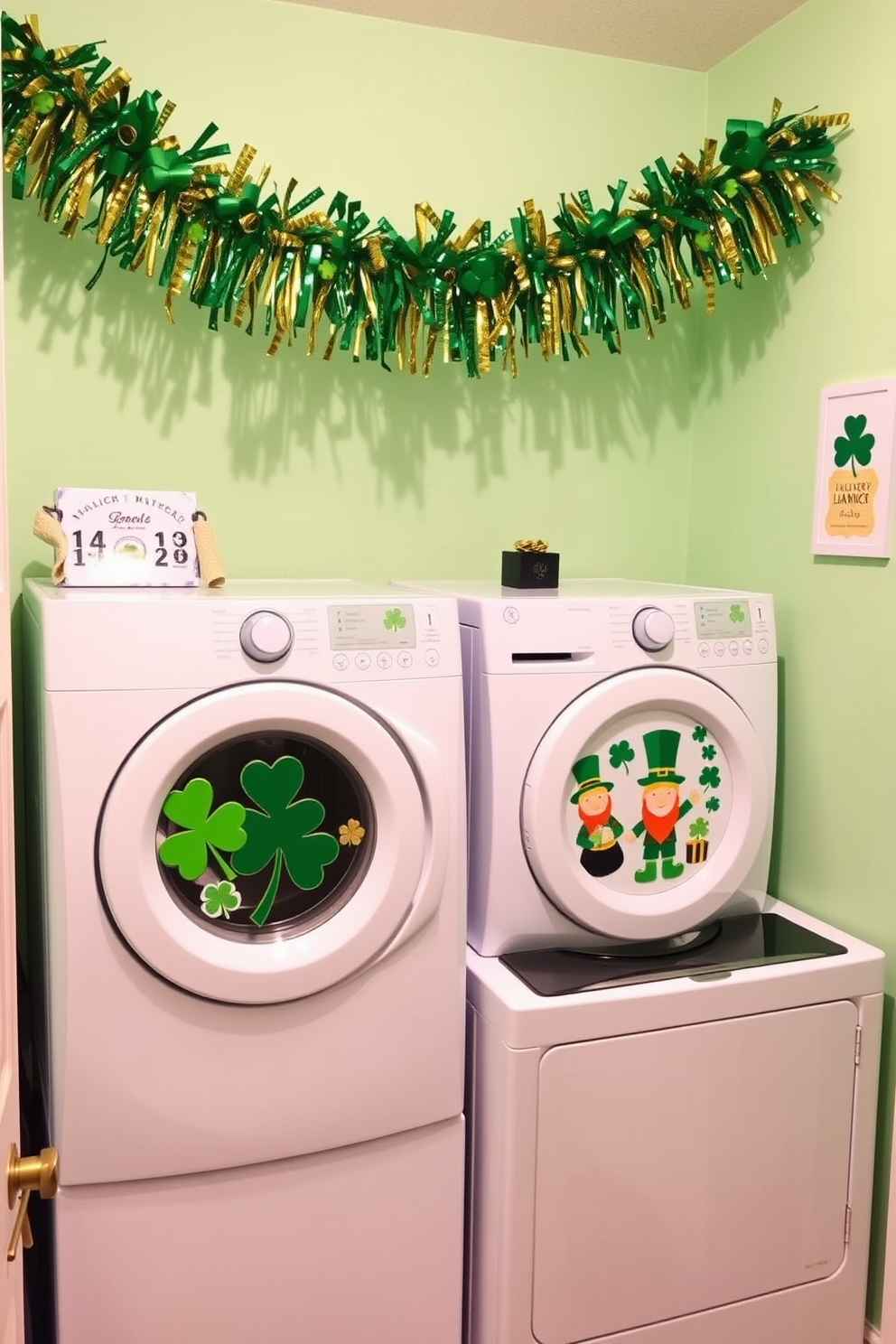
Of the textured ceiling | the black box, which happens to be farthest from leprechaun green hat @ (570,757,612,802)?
the textured ceiling

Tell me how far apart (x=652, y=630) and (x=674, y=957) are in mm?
566

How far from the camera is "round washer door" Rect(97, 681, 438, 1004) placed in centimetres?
157

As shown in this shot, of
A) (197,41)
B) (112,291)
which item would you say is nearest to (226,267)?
(112,291)

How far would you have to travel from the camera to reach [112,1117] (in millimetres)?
1599

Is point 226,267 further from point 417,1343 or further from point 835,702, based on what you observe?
point 417,1343

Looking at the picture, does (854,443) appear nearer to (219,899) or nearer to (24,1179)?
(219,899)

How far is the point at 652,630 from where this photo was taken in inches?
76.1

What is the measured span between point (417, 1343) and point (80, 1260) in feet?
1.88

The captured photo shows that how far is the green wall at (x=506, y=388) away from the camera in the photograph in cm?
207

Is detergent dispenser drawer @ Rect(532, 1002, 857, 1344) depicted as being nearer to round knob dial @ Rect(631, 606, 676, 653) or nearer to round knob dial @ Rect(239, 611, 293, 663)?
round knob dial @ Rect(631, 606, 676, 653)

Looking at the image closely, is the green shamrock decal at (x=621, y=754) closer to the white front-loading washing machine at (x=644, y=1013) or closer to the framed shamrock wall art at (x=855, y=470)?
the white front-loading washing machine at (x=644, y=1013)

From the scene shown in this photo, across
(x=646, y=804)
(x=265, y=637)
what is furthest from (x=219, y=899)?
(x=646, y=804)

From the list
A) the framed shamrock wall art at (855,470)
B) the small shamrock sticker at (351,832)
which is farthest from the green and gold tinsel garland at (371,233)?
the small shamrock sticker at (351,832)

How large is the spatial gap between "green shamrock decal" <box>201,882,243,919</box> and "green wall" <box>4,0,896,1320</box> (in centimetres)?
83
